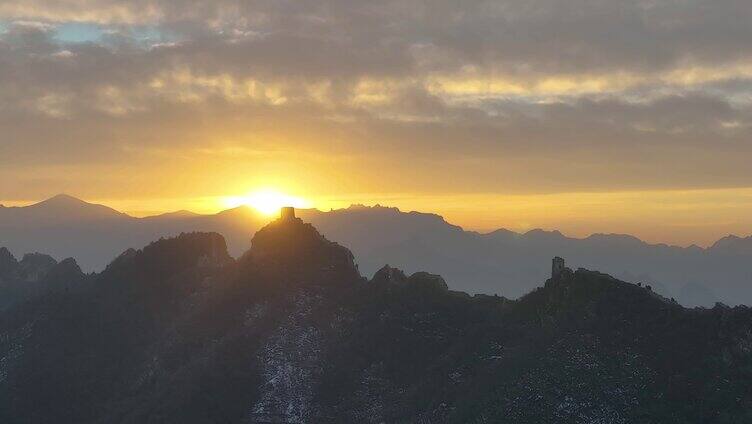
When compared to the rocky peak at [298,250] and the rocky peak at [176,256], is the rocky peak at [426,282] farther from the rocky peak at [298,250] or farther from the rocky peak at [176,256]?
the rocky peak at [176,256]

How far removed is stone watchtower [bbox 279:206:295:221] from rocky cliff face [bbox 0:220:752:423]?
2150mm

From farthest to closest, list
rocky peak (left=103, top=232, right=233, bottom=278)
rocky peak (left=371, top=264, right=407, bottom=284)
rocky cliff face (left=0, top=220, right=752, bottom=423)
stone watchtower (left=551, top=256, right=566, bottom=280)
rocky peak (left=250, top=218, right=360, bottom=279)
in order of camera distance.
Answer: rocky peak (left=103, top=232, right=233, bottom=278) → rocky peak (left=250, top=218, right=360, bottom=279) → rocky peak (left=371, top=264, right=407, bottom=284) → stone watchtower (left=551, top=256, right=566, bottom=280) → rocky cliff face (left=0, top=220, right=752, bottom=423)

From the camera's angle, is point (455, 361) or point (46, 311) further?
point (46, 311)

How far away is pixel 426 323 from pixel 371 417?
25.9 m

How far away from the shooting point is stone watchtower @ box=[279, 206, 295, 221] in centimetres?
16000

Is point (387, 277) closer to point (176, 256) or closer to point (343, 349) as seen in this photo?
point (343, 349)

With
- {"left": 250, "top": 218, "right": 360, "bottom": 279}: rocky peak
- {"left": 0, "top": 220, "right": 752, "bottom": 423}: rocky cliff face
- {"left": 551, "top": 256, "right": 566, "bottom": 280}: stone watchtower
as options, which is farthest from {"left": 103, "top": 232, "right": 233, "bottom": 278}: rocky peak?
{"left": 551, "top": 256, "right": 566, "bottom": 280}: stone watchtower

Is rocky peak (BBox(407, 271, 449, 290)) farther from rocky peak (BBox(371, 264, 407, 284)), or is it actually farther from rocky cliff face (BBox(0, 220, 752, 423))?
rocky peak (BBox(371, 264, 407, 284))

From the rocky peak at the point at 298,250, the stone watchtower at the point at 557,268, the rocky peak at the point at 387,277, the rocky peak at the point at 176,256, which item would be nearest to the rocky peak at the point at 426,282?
the rocky peak at the point at 387,277

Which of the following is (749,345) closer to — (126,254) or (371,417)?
(371,417)

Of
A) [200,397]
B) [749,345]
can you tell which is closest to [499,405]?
[749,345]

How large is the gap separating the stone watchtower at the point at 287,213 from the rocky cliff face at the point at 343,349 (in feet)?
7.05

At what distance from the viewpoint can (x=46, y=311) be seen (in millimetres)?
172625

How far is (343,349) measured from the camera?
13100 cm
